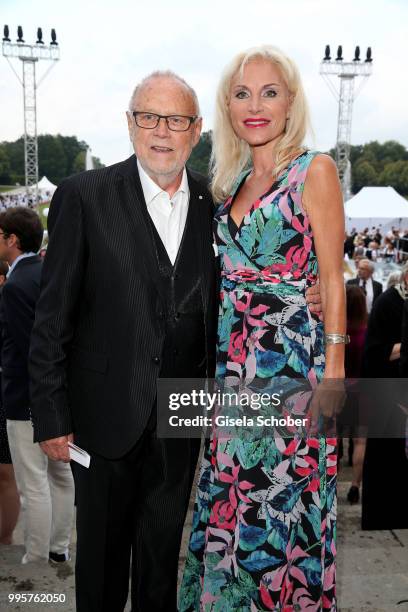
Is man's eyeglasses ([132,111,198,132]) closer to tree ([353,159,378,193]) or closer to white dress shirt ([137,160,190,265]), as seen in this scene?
white dress shirt ([137,160,190,265])

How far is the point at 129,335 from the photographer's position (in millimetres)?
2057

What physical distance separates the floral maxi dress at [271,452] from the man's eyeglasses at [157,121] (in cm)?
36

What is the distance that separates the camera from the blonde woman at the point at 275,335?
2088 mm

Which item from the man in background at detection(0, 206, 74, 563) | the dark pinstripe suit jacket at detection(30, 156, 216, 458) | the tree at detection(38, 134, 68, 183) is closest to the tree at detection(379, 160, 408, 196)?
the tree at detection(38, 134, 68, 183)

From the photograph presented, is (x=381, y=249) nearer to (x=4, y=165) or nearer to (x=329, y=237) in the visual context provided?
(x=329, y=237)

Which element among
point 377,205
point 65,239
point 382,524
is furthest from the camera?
point 377,205

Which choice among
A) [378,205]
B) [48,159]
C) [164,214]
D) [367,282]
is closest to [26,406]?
[164,214]

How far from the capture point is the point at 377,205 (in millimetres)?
17703

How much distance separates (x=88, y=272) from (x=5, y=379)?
1.47 m

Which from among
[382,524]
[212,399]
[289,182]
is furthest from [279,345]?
[382,524]

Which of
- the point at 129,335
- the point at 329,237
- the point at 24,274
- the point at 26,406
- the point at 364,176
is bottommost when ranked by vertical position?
the point at 26,406

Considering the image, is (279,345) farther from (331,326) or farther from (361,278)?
(361,278)

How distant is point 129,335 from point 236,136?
1.02m

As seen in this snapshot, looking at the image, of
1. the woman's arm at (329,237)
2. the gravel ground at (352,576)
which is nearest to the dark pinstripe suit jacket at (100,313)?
the woman's arm at (329,237)
